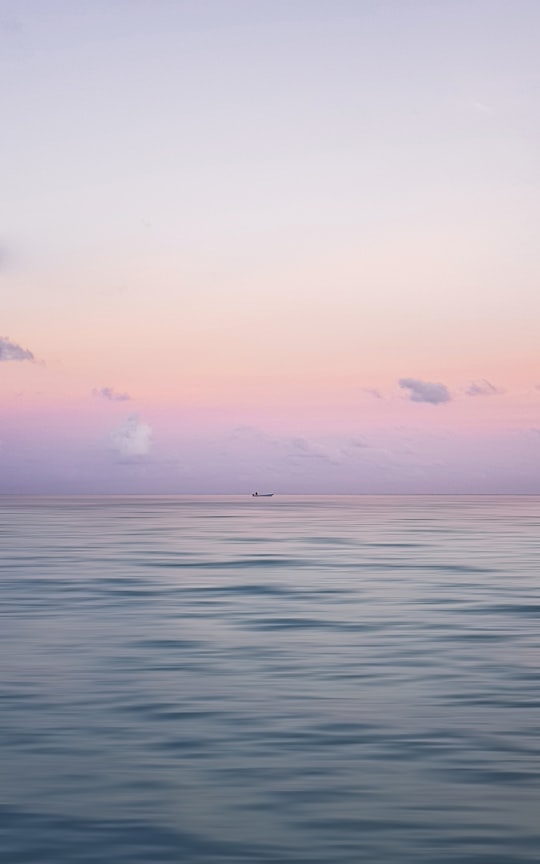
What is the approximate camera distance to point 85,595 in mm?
33531

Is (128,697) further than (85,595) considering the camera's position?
No

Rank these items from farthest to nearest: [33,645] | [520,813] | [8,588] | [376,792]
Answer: [8,588], [33,645], [376,792], [520,813]

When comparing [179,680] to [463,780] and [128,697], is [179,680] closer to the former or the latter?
[128,697]

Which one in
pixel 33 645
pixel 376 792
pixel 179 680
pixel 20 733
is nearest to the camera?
pixel 376 792

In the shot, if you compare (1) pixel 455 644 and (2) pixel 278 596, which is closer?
(1) pixel 455 644

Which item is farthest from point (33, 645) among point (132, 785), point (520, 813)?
point (520, 813)

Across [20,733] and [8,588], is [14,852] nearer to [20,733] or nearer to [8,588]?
[20,733]

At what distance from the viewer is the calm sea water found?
1024 cm

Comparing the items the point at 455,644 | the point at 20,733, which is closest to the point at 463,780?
the point at 20,733

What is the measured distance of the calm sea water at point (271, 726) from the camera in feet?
33.6

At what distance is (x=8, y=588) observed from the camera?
117 feet

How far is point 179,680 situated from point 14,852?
8.93 meters

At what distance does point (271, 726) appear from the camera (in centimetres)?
1495

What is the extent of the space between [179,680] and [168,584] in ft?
62.7
